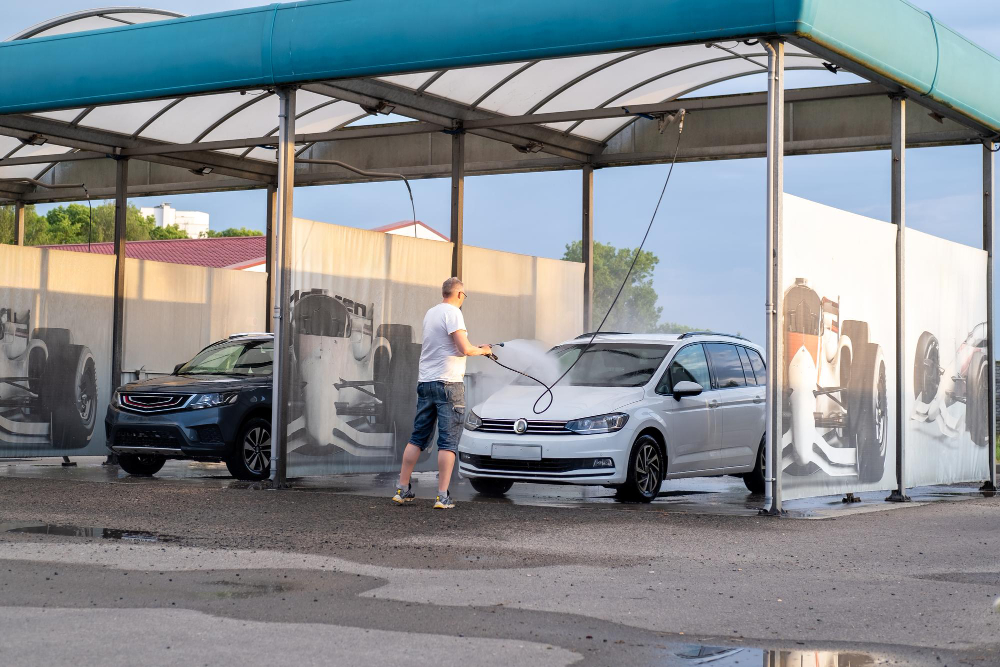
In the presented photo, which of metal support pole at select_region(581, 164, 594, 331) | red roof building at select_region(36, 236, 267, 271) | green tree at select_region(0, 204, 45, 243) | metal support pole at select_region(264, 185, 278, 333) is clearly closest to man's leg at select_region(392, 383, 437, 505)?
metal support pole at select_region(581, 164, 594, 331)

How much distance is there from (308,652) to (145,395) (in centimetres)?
1006

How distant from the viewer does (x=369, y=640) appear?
6.04 m

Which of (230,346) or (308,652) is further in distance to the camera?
(230,346)

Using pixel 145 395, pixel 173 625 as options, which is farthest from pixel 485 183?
pixel 173 625

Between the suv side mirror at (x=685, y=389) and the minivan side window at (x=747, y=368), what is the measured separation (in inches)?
60.6

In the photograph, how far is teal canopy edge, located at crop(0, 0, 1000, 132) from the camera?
11.9 metres

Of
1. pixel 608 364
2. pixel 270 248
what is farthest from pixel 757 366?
pixel 270 248

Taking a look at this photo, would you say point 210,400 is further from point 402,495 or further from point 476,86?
point 476,86

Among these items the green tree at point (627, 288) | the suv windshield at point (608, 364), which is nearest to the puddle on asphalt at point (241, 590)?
the suv windshield at point (608, 364)

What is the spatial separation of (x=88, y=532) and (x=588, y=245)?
11.2 meters

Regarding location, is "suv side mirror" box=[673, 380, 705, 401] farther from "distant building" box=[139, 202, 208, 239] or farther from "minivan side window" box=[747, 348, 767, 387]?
"distant building" box=[139, 202, 208, 239]

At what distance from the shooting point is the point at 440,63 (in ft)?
42.7

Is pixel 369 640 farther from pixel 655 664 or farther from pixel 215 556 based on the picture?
pixel 215 556

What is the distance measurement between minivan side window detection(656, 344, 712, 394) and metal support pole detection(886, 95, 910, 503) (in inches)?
78.4
